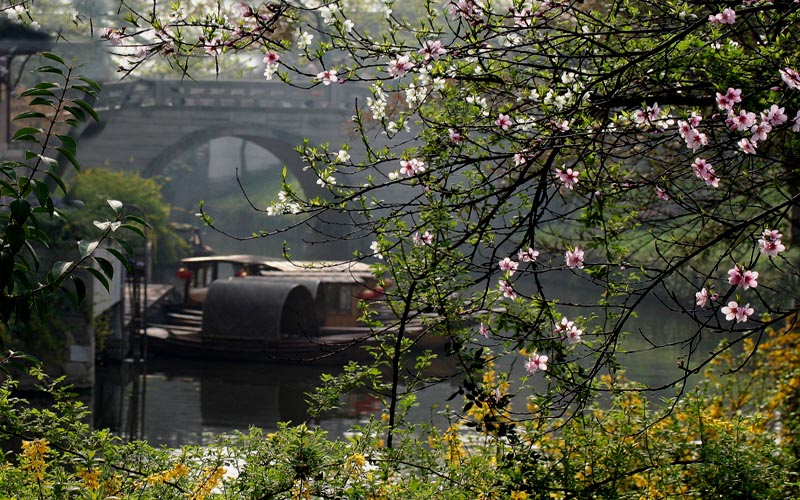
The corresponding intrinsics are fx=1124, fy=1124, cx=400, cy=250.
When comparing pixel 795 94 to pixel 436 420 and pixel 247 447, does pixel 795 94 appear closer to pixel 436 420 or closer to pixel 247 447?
pixel 247 447

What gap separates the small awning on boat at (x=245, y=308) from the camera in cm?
2002

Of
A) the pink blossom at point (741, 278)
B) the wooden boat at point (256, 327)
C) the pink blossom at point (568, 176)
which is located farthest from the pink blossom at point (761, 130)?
the wooden boat at point (256, 327)

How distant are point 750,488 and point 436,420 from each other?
8.50 metres

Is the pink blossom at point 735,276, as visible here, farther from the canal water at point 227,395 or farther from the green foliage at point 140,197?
the green foliage at point 140,197

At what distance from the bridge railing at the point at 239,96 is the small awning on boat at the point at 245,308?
15834 millimetres

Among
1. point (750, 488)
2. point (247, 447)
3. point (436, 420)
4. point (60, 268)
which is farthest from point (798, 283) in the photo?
point (60, 268)

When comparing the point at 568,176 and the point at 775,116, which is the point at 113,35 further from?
the point at 775,116

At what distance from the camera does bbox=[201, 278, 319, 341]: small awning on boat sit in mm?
20016

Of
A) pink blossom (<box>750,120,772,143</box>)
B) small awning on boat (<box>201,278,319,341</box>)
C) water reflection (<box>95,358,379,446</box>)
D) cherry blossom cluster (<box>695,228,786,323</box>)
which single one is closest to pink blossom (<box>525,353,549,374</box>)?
cherry blossom cluster (<box>695,228,786,323</box>)

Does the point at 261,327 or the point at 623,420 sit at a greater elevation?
the point at 261,327

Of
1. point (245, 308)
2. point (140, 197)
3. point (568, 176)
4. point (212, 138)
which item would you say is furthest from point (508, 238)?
point (212, 138)

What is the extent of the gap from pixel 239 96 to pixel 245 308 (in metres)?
18.9

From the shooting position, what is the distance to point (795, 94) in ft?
14.4

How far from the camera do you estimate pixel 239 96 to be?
37938 millimetres
